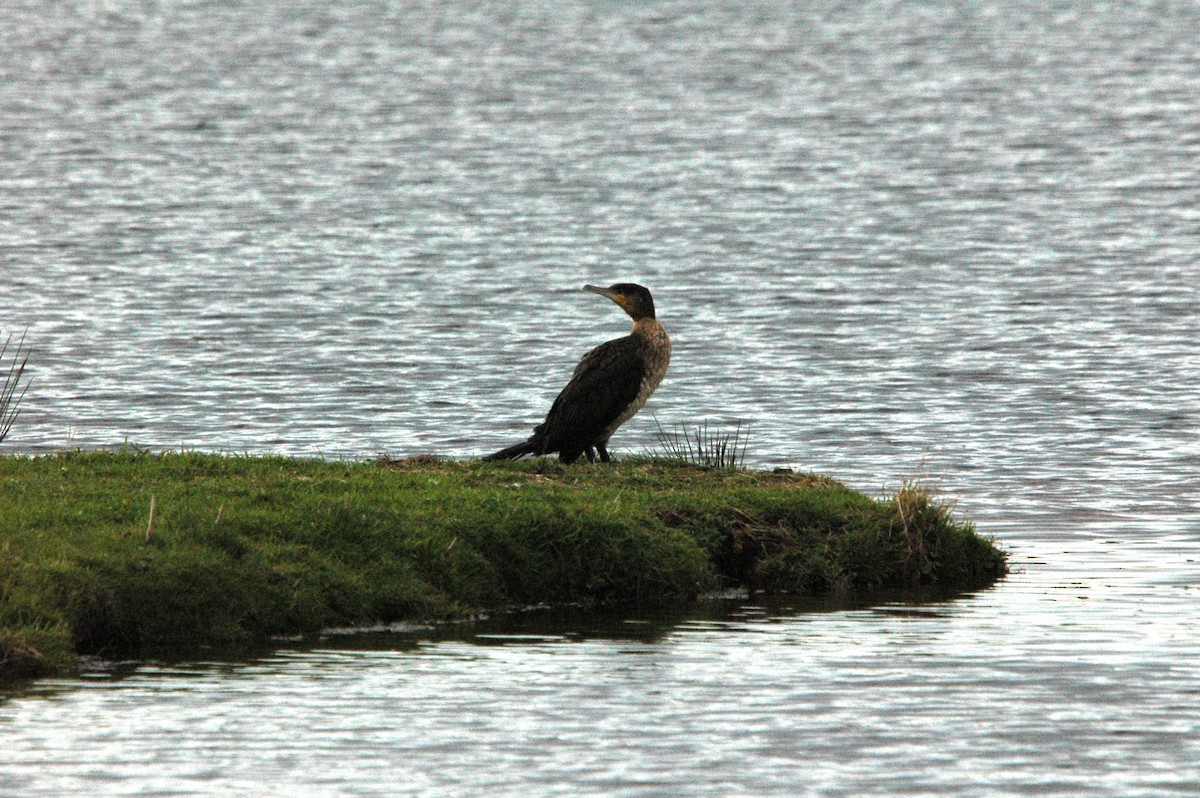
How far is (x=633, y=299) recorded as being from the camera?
1789 centimetres

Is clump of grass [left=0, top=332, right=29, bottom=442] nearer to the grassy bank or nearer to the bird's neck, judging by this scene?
the grassy bank

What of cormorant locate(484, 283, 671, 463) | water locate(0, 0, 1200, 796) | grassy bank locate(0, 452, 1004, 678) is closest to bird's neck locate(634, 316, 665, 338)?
cormorant locate(484, 283, 671, 463)

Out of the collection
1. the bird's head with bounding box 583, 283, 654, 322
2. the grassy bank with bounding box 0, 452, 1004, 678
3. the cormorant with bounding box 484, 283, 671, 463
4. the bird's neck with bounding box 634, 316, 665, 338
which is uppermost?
the bird's head with bounding box 583, 283, 654, 322

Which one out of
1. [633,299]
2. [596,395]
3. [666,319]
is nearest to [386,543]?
[596,395]

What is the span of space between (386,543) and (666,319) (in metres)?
25.4

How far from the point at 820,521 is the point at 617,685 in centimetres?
391

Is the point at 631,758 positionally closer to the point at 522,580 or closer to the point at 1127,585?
the point at 522,580

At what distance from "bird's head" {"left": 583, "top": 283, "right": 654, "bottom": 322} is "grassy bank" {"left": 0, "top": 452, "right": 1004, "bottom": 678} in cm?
154

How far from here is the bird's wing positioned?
55.2 ft

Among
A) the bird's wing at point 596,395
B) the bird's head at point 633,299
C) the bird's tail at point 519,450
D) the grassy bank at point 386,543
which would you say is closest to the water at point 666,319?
the grassy bank at point 386,543

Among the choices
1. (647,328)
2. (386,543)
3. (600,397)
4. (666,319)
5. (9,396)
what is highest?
(666,319)

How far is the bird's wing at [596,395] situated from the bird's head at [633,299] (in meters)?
0.76

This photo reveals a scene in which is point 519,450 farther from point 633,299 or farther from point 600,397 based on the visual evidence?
point 633,299

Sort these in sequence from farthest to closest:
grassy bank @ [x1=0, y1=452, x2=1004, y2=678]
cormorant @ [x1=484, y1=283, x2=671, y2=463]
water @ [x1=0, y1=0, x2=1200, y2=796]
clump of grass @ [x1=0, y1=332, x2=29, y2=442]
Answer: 1. clump of grass @ [x1=0, y1=332, x2=29, y2=442]
2. cormorant @ [x1=484, y1=283, x2=671, y2=463]
3. grassy bank @ [x1=0, y1=452, x2=1004, y2=678]
4. water @ [x1=0, y1=0, x2=1200, y2=796]
